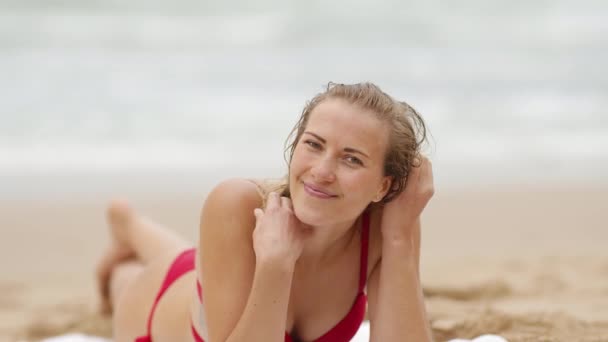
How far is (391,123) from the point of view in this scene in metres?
2.59

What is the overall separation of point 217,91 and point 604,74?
8562 millimetres

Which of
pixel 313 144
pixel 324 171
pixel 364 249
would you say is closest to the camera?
pixel 324 171

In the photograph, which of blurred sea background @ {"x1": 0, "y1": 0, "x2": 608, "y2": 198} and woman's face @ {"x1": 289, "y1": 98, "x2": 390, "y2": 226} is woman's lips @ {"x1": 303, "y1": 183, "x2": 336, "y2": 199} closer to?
woman's face @ {"x1": 289, "y1": 98, "x2": 390, "y2": 226}

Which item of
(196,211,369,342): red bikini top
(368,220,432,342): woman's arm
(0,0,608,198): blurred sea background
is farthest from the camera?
(0,0,608,198): blurred sea background

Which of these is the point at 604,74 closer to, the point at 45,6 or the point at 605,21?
the point at 605,21

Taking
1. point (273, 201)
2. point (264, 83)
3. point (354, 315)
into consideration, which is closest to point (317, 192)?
point (273, 201)

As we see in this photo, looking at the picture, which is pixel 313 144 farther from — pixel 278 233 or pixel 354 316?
pixel 354 316

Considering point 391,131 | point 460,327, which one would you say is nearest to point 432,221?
point 460,327

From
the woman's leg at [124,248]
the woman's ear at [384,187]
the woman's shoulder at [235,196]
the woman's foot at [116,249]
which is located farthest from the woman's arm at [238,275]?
the woman's foot at [116,249]

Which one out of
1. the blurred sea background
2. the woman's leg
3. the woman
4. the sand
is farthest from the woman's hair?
the blurred sea background

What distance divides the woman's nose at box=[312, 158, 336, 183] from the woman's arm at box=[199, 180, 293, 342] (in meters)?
0.34

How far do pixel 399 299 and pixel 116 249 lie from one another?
2675 mm

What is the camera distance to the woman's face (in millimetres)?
2461

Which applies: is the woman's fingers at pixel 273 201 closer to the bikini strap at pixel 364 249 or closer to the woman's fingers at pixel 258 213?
the woman's fingers at pixel 258 213
